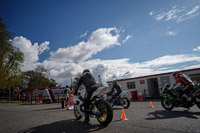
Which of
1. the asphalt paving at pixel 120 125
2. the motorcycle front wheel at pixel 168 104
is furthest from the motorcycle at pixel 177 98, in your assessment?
the asphalt paving at pixel 120 125

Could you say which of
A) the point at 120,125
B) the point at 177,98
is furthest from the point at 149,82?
the point at 120,125

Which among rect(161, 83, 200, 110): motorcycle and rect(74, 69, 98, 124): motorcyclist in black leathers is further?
rect(161, 83, 200, 110): motorcycle

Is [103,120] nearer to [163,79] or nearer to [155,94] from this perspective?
[163,79]

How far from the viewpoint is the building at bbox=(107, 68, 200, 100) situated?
18.8 metres

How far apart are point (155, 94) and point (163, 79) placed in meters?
3.12

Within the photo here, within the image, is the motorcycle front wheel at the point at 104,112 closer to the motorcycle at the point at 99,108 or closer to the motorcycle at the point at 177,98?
the motorcycle at the point at 99,108

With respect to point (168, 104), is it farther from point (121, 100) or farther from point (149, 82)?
point (149, 82)

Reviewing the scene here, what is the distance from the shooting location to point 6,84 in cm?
2467

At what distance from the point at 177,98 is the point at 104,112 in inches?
167

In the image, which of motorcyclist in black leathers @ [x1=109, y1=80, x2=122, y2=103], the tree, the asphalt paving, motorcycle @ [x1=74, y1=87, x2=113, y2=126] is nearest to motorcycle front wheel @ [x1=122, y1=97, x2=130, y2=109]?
motorcyclist in black leathers @ [x1=109, y1=80, x2=122, y2=103]

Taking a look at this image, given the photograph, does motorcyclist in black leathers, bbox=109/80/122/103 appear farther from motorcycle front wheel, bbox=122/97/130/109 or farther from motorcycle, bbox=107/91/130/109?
motorcycle front wheel, bbox=122/97/130/109

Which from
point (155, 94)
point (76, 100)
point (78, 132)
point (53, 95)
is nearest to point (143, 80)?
point (155, 94)

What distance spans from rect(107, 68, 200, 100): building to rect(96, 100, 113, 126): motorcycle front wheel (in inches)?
666

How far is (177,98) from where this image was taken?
20.7ft
